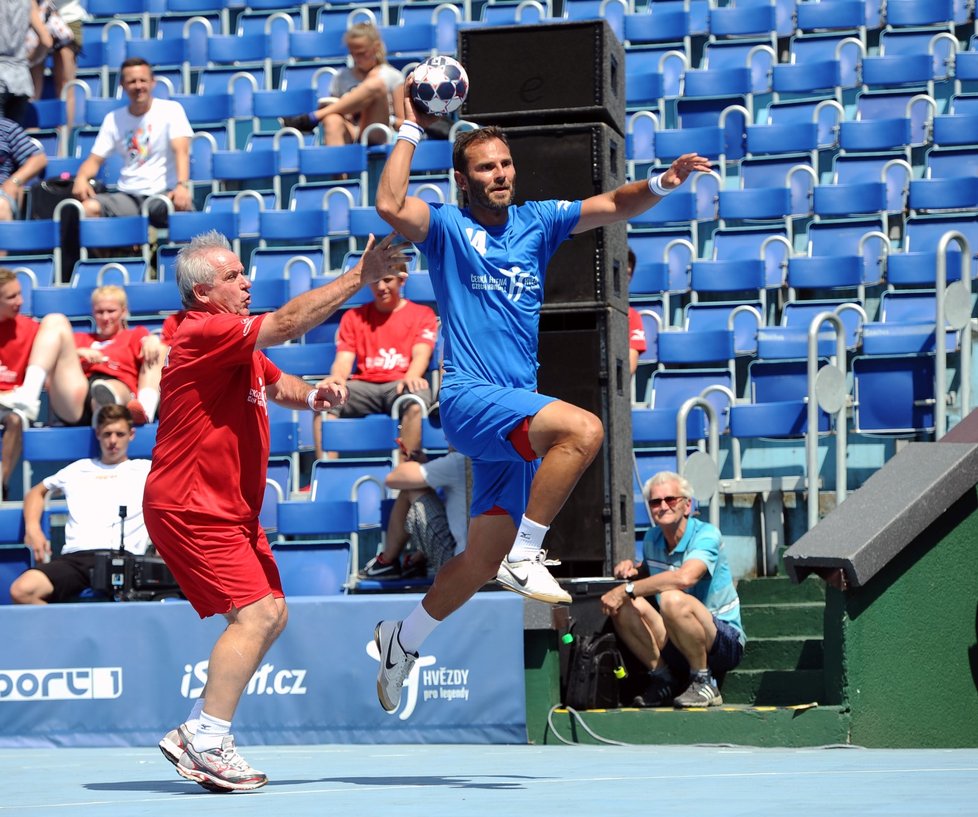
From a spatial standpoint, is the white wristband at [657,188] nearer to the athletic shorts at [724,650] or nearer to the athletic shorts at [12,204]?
the athletic shorts at [724,650]

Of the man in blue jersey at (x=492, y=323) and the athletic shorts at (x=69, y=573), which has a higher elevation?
the man in blue jersey at (x=492, y=323)

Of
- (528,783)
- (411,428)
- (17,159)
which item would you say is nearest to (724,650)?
(411,428)

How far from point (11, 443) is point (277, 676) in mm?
3089

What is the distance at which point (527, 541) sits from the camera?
18.4ft

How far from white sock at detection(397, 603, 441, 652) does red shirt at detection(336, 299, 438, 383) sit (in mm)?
4305

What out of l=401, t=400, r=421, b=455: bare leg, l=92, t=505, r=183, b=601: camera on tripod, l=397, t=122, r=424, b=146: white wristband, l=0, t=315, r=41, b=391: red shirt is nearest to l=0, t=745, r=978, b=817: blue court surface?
l=92, t=505, r=183, b=601: camera on tripod

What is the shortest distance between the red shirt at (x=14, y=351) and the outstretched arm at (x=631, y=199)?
560 centimetres

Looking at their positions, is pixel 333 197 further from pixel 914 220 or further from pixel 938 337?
pixel 938 337

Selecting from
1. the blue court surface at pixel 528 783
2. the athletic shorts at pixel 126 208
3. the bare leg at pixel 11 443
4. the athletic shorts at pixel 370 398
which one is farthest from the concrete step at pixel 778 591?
the athletic shorts at pixel 126 208

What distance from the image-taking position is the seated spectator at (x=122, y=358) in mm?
10586

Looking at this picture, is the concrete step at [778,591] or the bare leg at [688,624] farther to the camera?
the concrete step at [778,591]

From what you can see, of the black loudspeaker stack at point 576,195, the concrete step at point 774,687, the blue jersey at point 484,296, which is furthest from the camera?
the concrete step at point 774,687

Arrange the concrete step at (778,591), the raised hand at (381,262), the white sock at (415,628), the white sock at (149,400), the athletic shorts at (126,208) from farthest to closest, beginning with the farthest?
the athletic shorts at (126,208) < the white sock at (149,400) < the concrete step at (778,591) < the white sock at (415,628) < the raised hand at (381,262)

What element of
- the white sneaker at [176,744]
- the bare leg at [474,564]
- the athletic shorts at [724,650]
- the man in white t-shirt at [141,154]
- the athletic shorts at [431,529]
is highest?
the man in white t-shirt at [141,154]
